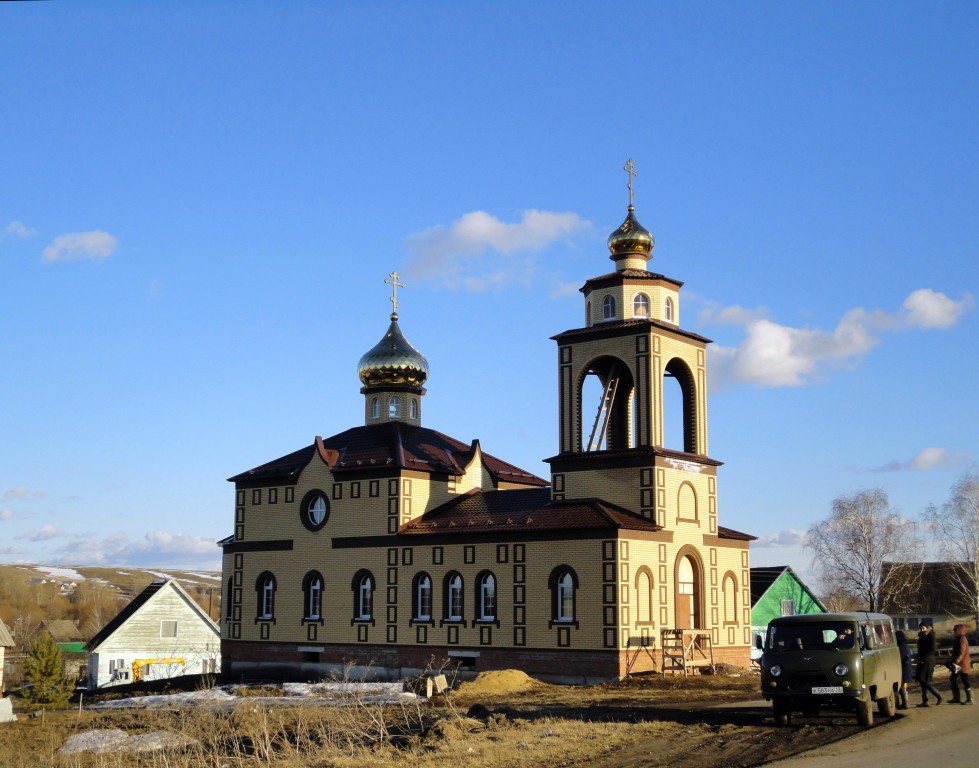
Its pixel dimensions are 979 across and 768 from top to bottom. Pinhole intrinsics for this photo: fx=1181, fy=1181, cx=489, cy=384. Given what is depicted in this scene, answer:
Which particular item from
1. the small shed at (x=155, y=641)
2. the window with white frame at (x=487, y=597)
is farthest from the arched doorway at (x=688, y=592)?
the small shed at (x=155, y=641)

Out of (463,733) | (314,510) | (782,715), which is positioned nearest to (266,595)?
(314,510)

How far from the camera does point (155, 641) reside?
56125 millimetres

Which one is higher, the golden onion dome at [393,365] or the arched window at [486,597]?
the golden onion dome at [393,365]

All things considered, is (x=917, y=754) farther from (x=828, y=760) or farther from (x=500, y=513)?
(x=500, y=513)

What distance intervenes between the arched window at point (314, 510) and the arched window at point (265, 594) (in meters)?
2.41

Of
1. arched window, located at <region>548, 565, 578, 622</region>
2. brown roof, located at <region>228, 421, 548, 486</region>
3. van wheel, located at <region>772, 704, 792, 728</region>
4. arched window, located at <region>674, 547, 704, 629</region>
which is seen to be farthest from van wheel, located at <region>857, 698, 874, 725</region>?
brown roof, located at <region>228, 421, 548, 486</region>

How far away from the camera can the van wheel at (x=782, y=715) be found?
61.4 feet

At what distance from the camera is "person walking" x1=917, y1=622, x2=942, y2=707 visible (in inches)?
817

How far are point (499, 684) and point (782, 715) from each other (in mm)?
11259

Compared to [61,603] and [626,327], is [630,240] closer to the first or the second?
[626,327]

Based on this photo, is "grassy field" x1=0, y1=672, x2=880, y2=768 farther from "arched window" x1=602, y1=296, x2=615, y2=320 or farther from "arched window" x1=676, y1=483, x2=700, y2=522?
"arched window" x1=602, y1=296, x2=615, y2=320

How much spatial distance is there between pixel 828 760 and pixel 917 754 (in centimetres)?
132

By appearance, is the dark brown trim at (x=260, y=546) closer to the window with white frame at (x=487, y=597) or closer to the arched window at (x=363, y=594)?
the arched window at (x=363, y=594)

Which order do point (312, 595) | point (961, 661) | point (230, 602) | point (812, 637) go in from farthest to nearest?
1. point (230, 602)
2. point (312, 595)
3. point (961, 661)
4. point (812, 637)
